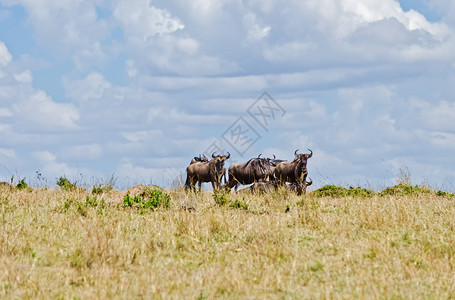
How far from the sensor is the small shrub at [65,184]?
Answer: 1934 centimetres

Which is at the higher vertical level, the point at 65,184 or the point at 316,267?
the point at 65,184

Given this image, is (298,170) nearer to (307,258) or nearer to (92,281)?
(307,258)

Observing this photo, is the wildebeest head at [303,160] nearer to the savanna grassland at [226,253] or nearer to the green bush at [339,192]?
the green bush at [339,192]

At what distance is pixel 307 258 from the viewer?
28.9 ft

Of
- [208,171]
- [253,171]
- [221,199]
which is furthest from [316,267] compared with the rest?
[208,171]

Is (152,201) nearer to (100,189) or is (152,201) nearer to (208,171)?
(100,189)

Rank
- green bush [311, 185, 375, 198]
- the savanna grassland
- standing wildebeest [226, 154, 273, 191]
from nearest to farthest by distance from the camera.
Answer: the savanna grassland < green bush [311, 185, 375, 198] < standing wildebeest [226, 154, 273, 191]

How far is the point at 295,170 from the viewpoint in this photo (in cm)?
2602

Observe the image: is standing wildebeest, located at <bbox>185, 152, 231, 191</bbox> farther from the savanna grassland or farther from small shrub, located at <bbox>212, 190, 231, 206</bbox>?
the savanna grassland

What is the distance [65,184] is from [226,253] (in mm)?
12037

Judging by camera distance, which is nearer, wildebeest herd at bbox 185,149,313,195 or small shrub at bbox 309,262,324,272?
small shrub at bbox 309,262,324,272

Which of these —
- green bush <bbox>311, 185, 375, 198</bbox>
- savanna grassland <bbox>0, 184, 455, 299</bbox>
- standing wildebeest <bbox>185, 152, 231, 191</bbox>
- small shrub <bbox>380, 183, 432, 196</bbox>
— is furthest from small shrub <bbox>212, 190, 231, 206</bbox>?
standing wildebeest <bbox>185, 152, 231, 191</bbox>

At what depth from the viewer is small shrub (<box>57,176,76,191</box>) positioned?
19.3 meters

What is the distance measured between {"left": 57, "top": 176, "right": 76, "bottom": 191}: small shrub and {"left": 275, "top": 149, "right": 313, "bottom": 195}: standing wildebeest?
8.69 meters
